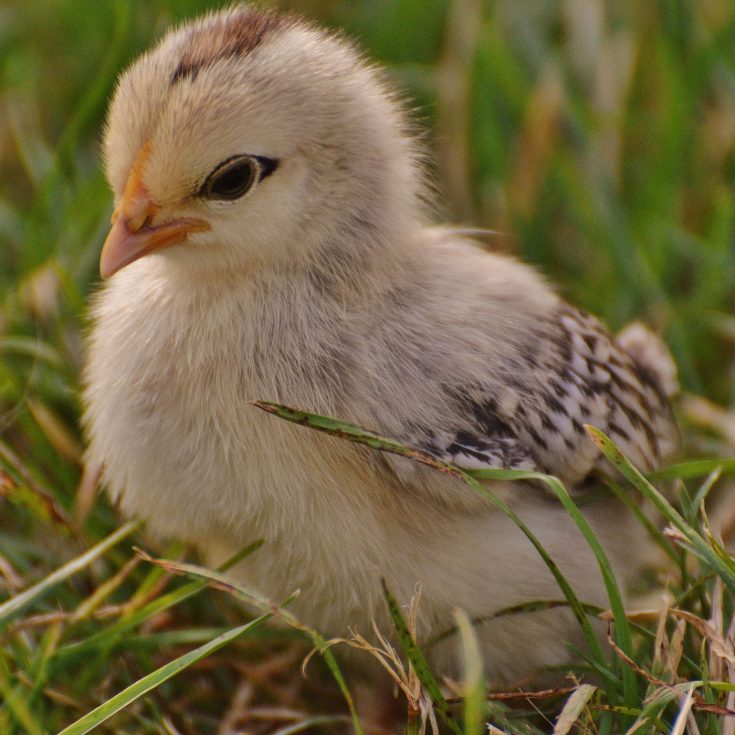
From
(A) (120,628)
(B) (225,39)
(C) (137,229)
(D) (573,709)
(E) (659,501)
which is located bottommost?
(D) (573,709)

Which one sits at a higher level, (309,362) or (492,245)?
(309,362)

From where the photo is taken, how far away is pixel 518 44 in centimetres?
460

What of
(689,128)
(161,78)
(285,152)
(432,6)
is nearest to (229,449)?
(285,152)

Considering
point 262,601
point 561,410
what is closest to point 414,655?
point 262,601

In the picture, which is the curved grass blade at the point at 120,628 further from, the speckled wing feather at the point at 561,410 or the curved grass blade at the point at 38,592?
the speckled wing feather at the point at 561,410

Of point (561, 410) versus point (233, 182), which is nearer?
point (233, 182)

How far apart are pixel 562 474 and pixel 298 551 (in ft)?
2.13

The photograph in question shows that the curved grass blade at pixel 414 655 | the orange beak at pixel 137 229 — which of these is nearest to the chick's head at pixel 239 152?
the orange beak at pixel 137 229

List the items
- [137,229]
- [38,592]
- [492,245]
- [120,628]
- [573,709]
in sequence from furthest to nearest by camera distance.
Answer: [492,245]
[120,628]
[38,592]
[137,229]
[573,709]

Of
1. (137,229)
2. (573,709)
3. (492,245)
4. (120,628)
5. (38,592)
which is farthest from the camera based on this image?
(492,245)

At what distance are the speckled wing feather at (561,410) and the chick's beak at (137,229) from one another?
664 millimetres

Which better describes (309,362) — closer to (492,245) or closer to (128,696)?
(128,696)

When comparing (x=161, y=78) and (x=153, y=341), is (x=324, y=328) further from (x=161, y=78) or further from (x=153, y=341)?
(x=161, y=78)

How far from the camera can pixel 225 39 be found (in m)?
2.40
